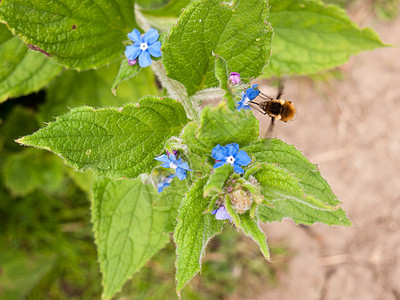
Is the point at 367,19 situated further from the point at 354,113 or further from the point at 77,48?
the point at 77,48

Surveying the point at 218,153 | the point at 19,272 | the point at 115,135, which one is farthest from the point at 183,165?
the point at 19,272

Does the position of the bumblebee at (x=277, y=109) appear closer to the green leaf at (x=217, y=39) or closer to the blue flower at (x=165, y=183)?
the green leaf at (x=217, y=39)

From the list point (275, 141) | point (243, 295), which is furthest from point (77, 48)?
point (243, 295)

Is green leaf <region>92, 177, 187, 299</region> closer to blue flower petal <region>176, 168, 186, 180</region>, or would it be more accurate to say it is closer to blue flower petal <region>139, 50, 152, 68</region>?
blue flower petal <region>176, 168, 186, 180</region>

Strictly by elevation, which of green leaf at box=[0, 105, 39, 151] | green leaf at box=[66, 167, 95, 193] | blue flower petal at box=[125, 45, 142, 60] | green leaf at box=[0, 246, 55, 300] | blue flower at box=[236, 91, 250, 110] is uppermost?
blue flower petal at box=[125, 45, 142, 60]

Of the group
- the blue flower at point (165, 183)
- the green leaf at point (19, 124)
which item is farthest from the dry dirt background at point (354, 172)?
the blue flower at point (165, 183)

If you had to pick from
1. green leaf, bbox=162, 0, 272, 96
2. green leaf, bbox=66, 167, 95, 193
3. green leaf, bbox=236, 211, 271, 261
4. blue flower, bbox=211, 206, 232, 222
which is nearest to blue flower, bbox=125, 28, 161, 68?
green leaf, bbox=162, 0, 272, 96
